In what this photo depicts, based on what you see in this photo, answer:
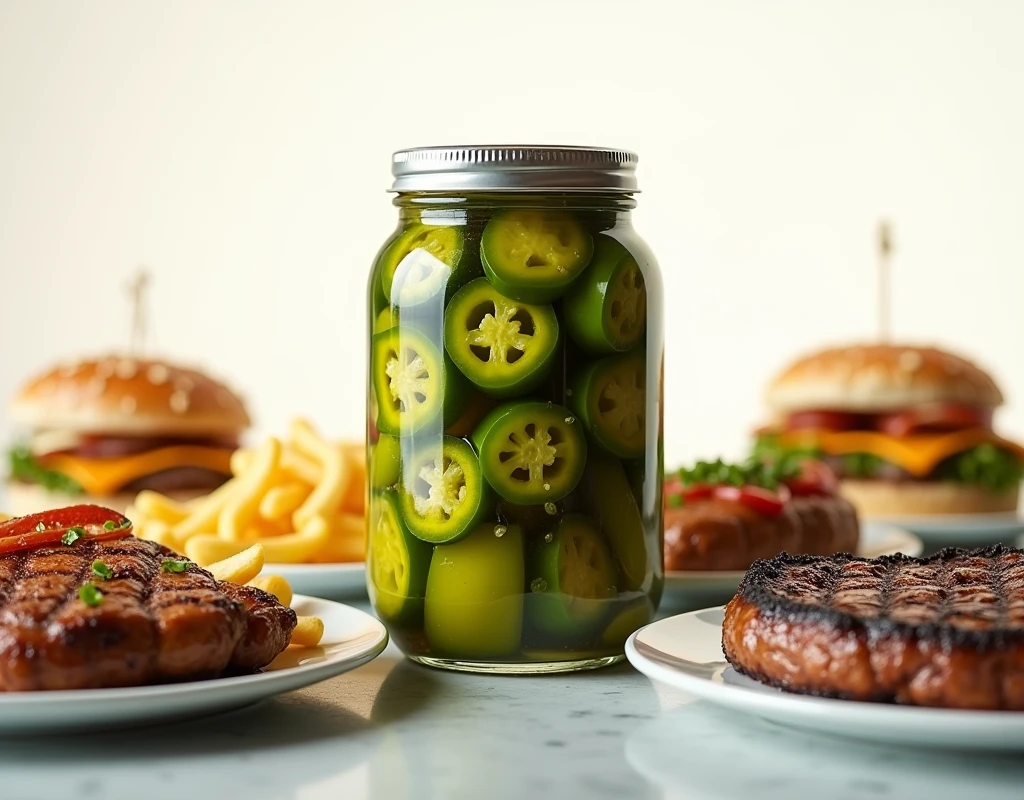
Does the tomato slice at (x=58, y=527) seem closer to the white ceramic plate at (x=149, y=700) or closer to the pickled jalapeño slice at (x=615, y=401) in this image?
the white ceramic plate at (x=149, y=700)

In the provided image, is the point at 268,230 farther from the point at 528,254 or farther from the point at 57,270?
the point at 528,254

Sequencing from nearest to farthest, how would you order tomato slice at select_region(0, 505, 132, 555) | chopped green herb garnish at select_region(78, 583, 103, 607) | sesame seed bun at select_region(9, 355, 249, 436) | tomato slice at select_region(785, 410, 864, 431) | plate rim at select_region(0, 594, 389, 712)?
1. plate rim at select_region(0, 594, 389, 712)
2. chopped green herb garnish at select_region(78, 583, 103, 607)
3. tomato slice at select_region(0, 505, 132, 555)
4. sesame seed bun at select_region(9, 355, 249, 436)
5. tomato slice at select_region(785, 410, 864, 431)

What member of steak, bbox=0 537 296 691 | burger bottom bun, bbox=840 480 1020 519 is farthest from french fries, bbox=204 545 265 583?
burger bottom bun, bbox=840 480 1020 519

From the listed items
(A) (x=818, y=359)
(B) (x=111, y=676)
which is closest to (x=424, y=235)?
(B) (x=111, y=676)

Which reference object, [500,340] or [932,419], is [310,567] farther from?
[932,419]

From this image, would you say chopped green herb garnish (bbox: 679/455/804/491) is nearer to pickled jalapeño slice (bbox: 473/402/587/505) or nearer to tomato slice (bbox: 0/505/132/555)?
pickled jalapeño slice (bbox: 473/402/587/505)
